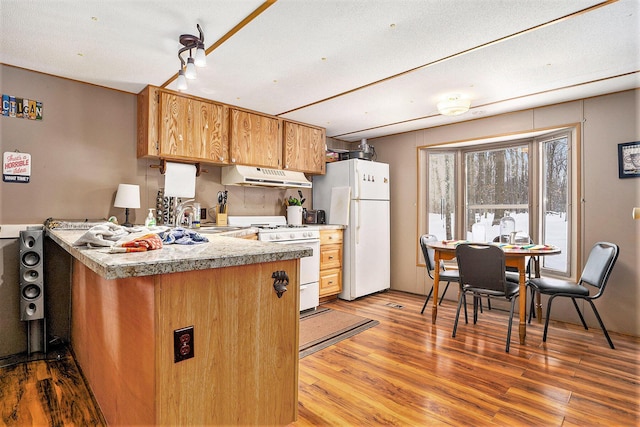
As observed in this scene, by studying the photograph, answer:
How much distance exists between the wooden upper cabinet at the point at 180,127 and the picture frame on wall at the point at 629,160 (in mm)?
3780

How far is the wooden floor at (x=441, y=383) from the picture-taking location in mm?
1896

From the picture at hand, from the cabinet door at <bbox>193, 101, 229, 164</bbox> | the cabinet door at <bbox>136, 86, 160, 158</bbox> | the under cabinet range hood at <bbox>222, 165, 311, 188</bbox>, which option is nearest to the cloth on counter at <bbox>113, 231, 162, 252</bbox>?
the cabinet door at <bbox>136, 86, 160, 158</bbox>

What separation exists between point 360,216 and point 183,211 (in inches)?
82.8

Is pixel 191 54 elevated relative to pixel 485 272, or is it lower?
elevated

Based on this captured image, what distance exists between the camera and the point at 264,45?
236cm

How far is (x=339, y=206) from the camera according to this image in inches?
178

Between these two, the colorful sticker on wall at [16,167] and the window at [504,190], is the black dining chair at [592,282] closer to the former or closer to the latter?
the window at [504,190]

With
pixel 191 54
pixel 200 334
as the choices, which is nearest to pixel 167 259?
pixel 200 334

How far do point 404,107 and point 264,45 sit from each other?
6.11 feet

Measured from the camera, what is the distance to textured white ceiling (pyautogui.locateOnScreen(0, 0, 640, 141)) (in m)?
1.95

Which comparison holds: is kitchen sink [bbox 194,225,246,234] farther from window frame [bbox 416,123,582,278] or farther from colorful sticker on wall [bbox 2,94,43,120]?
window frame [bbox 416,123,582,278]

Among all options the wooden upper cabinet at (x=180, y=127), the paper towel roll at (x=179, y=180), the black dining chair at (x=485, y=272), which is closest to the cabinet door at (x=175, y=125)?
the wooden upper cabinet at (x=180, y=127)

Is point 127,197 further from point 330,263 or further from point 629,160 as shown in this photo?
point 629,160

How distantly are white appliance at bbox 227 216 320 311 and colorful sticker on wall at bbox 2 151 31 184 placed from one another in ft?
5.91
